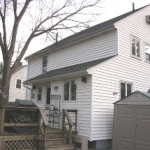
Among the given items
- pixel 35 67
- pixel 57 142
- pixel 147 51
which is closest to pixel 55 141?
pixel 57 142

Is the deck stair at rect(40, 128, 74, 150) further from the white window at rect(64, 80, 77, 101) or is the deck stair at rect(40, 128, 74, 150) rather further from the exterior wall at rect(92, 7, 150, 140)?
the white window at rect(64, 80, 77, 101)

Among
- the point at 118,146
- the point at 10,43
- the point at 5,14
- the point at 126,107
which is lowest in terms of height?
the point at 118,146

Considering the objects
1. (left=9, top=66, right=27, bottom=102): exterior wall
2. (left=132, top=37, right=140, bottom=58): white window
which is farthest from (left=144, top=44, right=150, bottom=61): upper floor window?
(left=9, top=66, right=27, bottom=102): exterior wall

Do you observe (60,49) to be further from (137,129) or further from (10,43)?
(137,129)

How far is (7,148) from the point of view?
8.12 metres

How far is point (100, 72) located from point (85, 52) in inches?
113

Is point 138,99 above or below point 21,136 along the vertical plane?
above

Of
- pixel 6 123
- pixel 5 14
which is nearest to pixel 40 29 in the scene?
pixel 5 14

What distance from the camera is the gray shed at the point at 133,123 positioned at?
8.30 meters

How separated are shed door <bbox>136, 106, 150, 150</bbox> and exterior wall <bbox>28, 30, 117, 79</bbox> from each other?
12.6ft

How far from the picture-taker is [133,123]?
28.6 feet

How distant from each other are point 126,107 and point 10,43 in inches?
267

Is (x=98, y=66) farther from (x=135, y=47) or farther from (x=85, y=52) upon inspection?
(x=135, y=47)

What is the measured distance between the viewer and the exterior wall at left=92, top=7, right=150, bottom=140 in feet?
32.8
